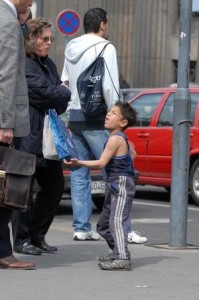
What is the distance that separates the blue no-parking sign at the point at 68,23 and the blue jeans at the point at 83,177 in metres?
11.7

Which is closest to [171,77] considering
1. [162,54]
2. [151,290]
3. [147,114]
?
[162,54]

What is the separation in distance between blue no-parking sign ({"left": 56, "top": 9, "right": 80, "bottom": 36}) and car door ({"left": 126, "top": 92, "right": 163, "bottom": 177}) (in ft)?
20.8

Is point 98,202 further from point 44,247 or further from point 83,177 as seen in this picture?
point 44,247

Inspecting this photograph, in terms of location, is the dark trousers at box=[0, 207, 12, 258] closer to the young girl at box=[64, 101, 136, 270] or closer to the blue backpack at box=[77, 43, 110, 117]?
the young girl at box=[64, 101, 136, 270]

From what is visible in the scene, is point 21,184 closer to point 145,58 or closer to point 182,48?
point 182,48

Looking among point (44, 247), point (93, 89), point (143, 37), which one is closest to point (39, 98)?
point (44, 247)

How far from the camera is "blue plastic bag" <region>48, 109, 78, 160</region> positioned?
877 centimetres

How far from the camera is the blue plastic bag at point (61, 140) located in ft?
28.8

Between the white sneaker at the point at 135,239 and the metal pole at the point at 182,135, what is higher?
the metal pole at the point at 182,135

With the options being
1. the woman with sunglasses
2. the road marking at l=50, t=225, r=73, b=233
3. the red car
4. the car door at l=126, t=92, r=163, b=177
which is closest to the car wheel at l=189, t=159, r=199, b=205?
the red car

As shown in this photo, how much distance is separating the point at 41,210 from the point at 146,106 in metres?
6.89

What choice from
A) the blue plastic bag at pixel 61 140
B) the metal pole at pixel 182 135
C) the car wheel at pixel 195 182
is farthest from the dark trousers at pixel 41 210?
the car wheel at pixel 195 182

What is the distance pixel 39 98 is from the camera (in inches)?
363

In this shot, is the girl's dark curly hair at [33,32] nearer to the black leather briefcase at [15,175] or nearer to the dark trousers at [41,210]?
the dark trousers at [41,210]
